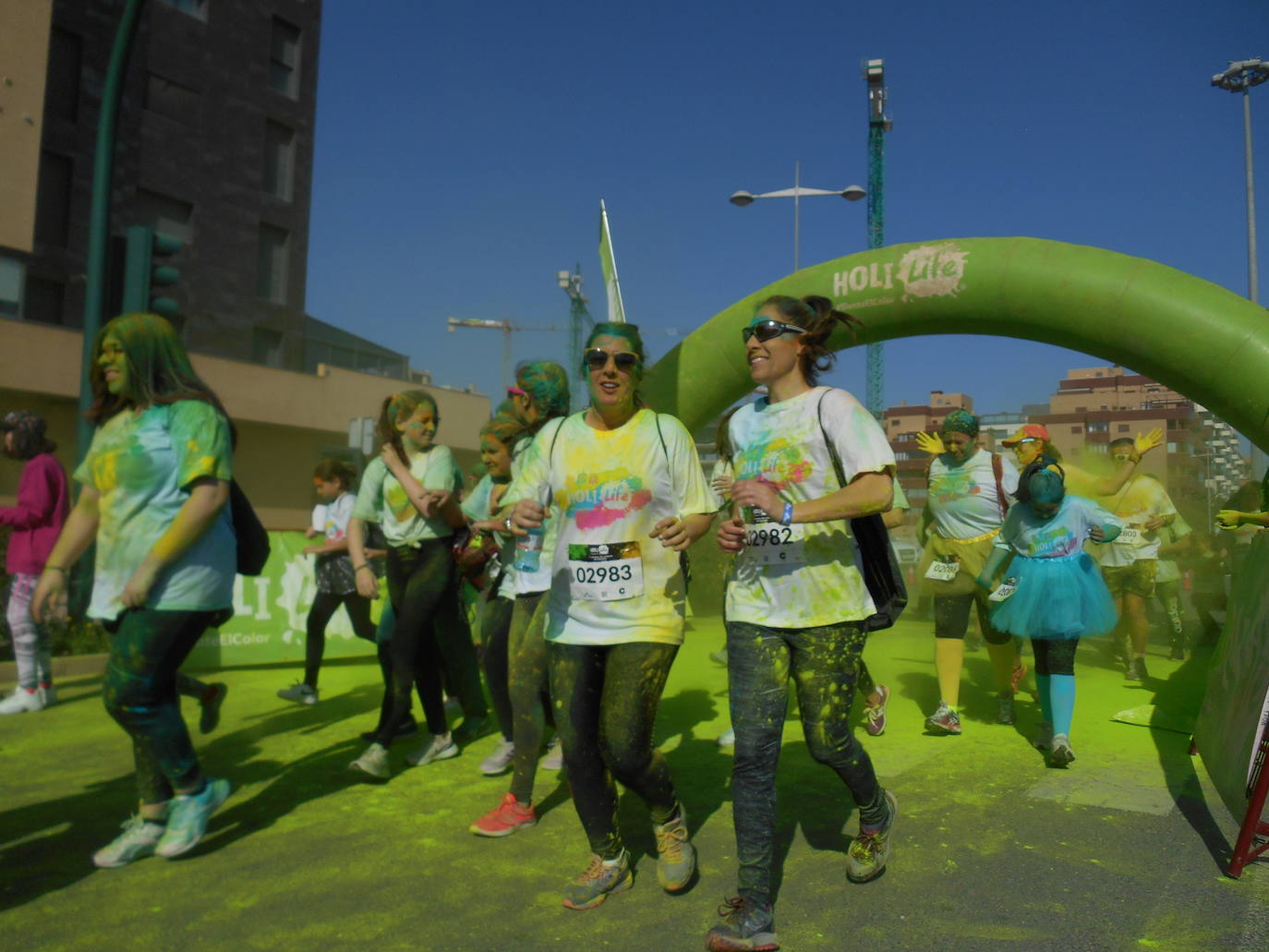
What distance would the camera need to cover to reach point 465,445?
3581 cm

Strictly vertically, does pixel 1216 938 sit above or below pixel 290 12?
below

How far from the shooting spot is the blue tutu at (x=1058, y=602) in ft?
16.5

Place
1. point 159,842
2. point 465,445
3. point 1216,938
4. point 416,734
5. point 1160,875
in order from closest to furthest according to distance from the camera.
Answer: point 1216,938, point 1160,875, point 159,842, point 416,734, point 465,445

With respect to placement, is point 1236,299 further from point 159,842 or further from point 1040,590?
point 159,842

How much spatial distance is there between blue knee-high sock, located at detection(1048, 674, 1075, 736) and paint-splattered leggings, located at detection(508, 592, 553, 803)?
8.88 feet

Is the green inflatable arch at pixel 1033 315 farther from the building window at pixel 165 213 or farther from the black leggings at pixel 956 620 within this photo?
the building window at pixel 165 213

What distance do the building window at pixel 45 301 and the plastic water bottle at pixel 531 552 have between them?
74.6ft

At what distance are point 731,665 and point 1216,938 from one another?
160 cm

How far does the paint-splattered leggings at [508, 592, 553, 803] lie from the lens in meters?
4.04

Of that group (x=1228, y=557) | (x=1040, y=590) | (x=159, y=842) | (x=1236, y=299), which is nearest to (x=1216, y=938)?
(x=1040, y=590)

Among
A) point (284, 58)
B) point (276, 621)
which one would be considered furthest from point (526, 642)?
point (284, 58)

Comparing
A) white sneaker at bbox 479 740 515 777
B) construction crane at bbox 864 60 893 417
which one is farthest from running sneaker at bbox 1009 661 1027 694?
construction crane at bbox 864 60 893 417

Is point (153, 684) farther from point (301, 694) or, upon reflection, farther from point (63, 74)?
point (63, 74)

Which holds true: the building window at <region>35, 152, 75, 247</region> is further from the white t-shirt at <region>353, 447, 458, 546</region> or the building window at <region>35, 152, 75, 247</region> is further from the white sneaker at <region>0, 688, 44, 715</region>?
the white t-shirt at <region>353, 447, 458, 546</region>
